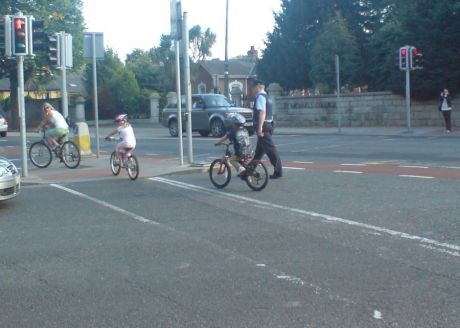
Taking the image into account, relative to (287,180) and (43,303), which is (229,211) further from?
(43,303)

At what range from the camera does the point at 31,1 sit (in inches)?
1847

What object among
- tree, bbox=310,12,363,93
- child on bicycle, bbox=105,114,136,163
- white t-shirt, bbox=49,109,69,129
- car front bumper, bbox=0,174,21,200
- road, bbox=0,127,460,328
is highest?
tree, bbox=310,12,363,93

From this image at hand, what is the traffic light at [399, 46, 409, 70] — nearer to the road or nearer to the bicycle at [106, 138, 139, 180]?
the road

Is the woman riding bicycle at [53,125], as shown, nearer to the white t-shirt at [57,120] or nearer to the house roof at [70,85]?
the white t-shirt at [57,120]

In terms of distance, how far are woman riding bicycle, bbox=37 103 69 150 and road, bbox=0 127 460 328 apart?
166 inches

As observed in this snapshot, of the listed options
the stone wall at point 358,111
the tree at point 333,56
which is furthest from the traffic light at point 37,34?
the tree at point 333,56

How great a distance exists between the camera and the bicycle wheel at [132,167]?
14.2 meters

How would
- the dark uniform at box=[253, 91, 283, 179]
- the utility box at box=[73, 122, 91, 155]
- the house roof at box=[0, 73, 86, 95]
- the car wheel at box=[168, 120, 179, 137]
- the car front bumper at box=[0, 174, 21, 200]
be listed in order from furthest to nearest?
the house roof at box=[0, 73, 86, 95]
the car wheel at box=[168, 120, 179, 137]
the utility box at box=[73, 122, 91, 155]
the dark uniform at box=[253, 91, 283, 179]
the car front bumper at box=[0, 174, 21, 200]

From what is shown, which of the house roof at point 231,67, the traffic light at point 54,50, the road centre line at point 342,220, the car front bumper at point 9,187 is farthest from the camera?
the house roof at point 231,67

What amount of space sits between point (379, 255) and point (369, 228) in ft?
4.61

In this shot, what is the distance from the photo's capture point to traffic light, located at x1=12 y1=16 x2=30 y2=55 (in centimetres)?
1431

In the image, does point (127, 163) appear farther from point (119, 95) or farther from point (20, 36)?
point (119, 95)

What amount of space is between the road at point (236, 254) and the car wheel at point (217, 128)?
51.8 feet

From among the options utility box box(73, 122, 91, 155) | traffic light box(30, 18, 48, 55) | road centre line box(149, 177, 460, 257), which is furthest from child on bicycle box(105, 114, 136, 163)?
utility box box(73, 122, 91, 155)
